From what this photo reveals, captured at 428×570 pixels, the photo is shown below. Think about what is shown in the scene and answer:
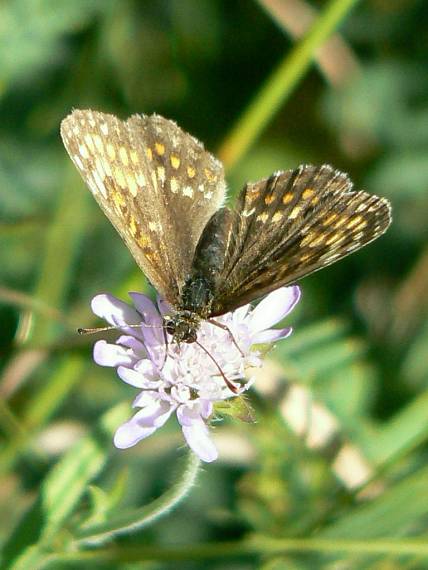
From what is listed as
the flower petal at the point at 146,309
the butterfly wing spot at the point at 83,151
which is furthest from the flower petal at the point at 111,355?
the butterfly wing spot at the point at 83,151

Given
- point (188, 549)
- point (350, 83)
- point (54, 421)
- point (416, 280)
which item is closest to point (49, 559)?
point (188, 549)

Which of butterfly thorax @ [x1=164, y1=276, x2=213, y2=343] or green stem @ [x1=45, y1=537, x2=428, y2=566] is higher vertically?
butterfly thorax @ [x1=164, y1=276, x2=213, y2=343]

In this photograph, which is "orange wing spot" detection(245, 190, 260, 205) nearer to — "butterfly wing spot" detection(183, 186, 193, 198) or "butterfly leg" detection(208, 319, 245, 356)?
"butterfly wing spot" detection(183, 186, 193, 198)

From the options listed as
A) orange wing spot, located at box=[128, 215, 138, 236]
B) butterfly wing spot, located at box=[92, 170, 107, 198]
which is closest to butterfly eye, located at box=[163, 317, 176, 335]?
orange wing spot, located at box=[128, 215, 138, 236]

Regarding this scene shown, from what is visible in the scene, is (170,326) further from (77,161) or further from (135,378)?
(77,161)

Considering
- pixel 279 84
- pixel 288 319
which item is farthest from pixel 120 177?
pixel 288 319

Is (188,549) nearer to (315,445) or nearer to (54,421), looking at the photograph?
(315,445)
